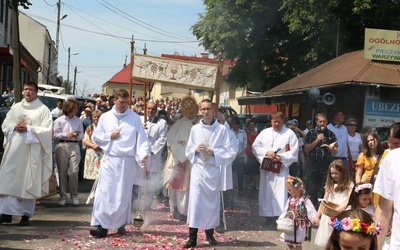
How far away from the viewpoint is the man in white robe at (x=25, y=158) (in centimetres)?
1001

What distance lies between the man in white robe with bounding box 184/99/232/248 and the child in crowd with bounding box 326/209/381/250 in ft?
19.9

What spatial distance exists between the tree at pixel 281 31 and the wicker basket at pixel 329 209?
901 inches

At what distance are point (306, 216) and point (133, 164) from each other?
9.29 ft

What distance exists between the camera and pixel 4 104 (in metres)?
21.4

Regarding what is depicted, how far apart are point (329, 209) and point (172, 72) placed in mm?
4848

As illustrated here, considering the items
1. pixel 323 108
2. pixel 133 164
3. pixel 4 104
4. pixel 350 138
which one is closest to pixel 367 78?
pixel 323 108

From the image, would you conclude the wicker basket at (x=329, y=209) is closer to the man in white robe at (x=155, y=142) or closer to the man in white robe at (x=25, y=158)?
the man in white robe at (x=25, y=158)

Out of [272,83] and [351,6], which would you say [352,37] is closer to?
[351,6]

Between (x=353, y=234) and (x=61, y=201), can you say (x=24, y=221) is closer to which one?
(x=61, y=201)

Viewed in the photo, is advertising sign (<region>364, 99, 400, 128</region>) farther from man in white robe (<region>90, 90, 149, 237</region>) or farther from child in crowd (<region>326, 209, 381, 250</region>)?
child in crowd (<region>326, 209, 381, 250</region>)

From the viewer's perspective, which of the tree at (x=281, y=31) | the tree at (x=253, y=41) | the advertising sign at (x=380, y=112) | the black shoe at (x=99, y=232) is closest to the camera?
the black shoe at (x=99, y=232)

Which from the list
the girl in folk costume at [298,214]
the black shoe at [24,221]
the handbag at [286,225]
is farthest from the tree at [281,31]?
the handbag at [286,225]

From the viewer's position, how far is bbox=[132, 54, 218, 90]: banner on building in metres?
12.1

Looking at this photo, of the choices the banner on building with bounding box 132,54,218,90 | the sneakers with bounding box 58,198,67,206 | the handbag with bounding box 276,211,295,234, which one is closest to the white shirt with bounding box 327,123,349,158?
the banner on building with bounding box 132,54,218,90
